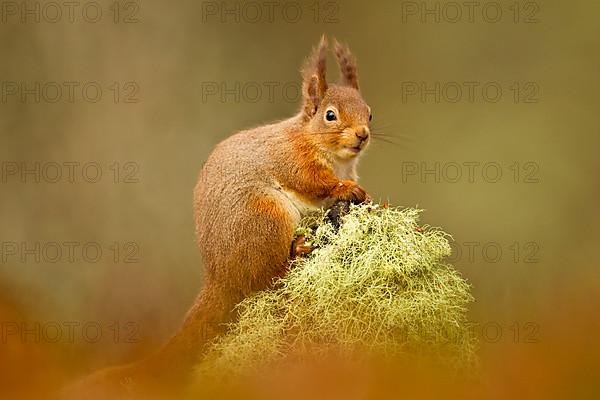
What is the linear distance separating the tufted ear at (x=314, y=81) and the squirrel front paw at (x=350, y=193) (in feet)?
0.66

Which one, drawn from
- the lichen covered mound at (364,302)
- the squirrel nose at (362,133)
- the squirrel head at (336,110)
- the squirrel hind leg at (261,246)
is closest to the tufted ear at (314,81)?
the squirrel head at (336,110)

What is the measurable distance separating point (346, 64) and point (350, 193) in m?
0.33

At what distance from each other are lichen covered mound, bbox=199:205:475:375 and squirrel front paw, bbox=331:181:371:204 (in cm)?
24

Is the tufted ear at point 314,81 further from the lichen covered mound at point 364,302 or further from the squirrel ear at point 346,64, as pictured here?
the lichen covered mound at point 364,302

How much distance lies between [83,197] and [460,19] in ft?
8.03

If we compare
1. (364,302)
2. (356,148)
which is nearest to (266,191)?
(356,148)

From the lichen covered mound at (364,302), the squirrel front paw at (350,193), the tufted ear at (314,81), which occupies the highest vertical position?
the tufted ear at (314,81)

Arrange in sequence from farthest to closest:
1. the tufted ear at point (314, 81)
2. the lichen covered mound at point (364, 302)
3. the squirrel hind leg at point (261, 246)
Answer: the tufted ear at point (314, 81), the squirrel hind leg at point (261, 246), the lichen covered mound at point (364, 302)

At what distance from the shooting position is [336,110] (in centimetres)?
219

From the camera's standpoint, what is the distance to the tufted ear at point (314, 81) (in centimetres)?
214

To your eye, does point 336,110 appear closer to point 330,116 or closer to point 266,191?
point 330,116

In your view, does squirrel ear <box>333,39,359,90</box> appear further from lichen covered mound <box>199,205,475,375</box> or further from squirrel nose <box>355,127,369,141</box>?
lichen covered mound <box>199,205,475,375</box>

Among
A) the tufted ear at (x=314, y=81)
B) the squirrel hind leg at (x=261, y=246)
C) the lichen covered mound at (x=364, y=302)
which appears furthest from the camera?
the tufted ear at (x=314, y=81)

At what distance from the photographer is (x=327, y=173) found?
2260 millimetres
